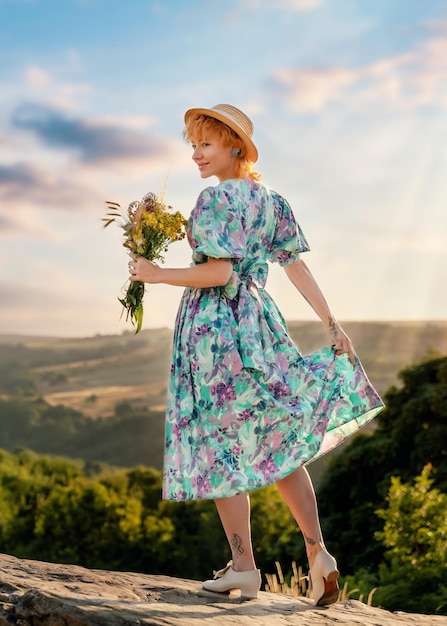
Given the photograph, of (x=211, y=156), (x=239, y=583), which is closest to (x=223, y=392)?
(x=239, y=583)

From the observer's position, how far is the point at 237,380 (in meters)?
3.90

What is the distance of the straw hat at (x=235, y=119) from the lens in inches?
158

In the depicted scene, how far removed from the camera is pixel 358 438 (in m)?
11.7

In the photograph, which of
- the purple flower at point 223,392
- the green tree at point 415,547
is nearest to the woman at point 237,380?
the purple flower at point 223,392

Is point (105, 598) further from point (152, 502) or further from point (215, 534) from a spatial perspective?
point (152, 502)

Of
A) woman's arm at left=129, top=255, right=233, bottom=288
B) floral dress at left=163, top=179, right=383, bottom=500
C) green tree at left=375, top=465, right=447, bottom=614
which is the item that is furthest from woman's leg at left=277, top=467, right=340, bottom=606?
green tree at left=375, top=465, right=447, bottom=614

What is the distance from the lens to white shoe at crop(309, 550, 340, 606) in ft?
12.8

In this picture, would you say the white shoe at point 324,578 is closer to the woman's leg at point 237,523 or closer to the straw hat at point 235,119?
the woman's leg at point 237,523

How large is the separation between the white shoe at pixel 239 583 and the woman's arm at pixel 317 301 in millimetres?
1205

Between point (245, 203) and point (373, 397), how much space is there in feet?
4.00

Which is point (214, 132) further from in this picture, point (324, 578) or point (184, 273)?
point (324, 578)

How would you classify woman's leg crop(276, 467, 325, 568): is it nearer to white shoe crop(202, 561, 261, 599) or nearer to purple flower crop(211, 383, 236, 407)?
white shoe crop(202, 561, 261, 599)

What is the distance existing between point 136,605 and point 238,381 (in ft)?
3.60

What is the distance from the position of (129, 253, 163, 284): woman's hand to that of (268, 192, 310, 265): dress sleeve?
0.74 meters
